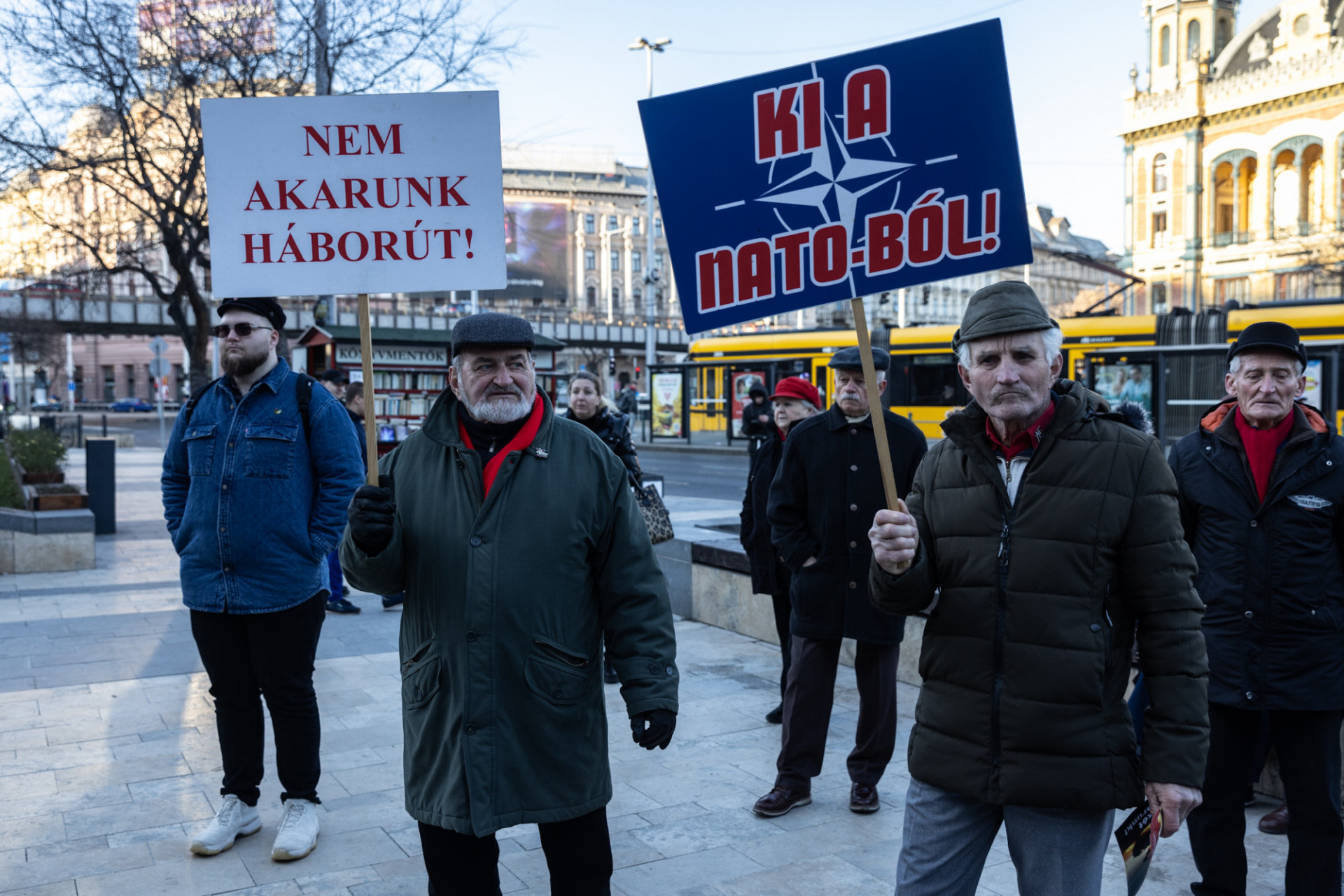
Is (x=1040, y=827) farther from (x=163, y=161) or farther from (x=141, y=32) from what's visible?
(x=163, y=161)

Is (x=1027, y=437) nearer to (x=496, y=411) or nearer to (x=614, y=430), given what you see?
(x=496, y=411)

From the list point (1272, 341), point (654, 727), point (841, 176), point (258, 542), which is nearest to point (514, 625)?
point (654, 727)

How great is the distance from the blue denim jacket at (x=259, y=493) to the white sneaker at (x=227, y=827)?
779 mm

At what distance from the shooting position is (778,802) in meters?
4.55

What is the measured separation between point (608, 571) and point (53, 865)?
2.63 metres

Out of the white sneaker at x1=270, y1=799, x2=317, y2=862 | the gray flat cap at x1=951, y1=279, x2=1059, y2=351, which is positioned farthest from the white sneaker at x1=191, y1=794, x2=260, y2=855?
the gray flat cap at x1=951, y1=279, x2=1059, y2=351

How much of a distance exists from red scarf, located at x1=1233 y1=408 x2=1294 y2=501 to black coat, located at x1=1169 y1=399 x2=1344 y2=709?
31 mm

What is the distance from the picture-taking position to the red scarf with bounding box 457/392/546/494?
2.84m

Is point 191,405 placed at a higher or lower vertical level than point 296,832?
higher

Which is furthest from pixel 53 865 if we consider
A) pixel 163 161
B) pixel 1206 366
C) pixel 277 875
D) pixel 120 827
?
pixel 1206 366

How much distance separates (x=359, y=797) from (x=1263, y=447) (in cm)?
372

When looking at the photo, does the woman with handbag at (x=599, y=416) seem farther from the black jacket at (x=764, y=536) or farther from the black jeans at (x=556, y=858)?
the black jeans at (x=556, y=858)

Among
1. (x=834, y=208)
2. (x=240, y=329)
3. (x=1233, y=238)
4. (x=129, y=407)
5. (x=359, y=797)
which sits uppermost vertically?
(x=1233, y=238)

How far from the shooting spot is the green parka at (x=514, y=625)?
273 cm
